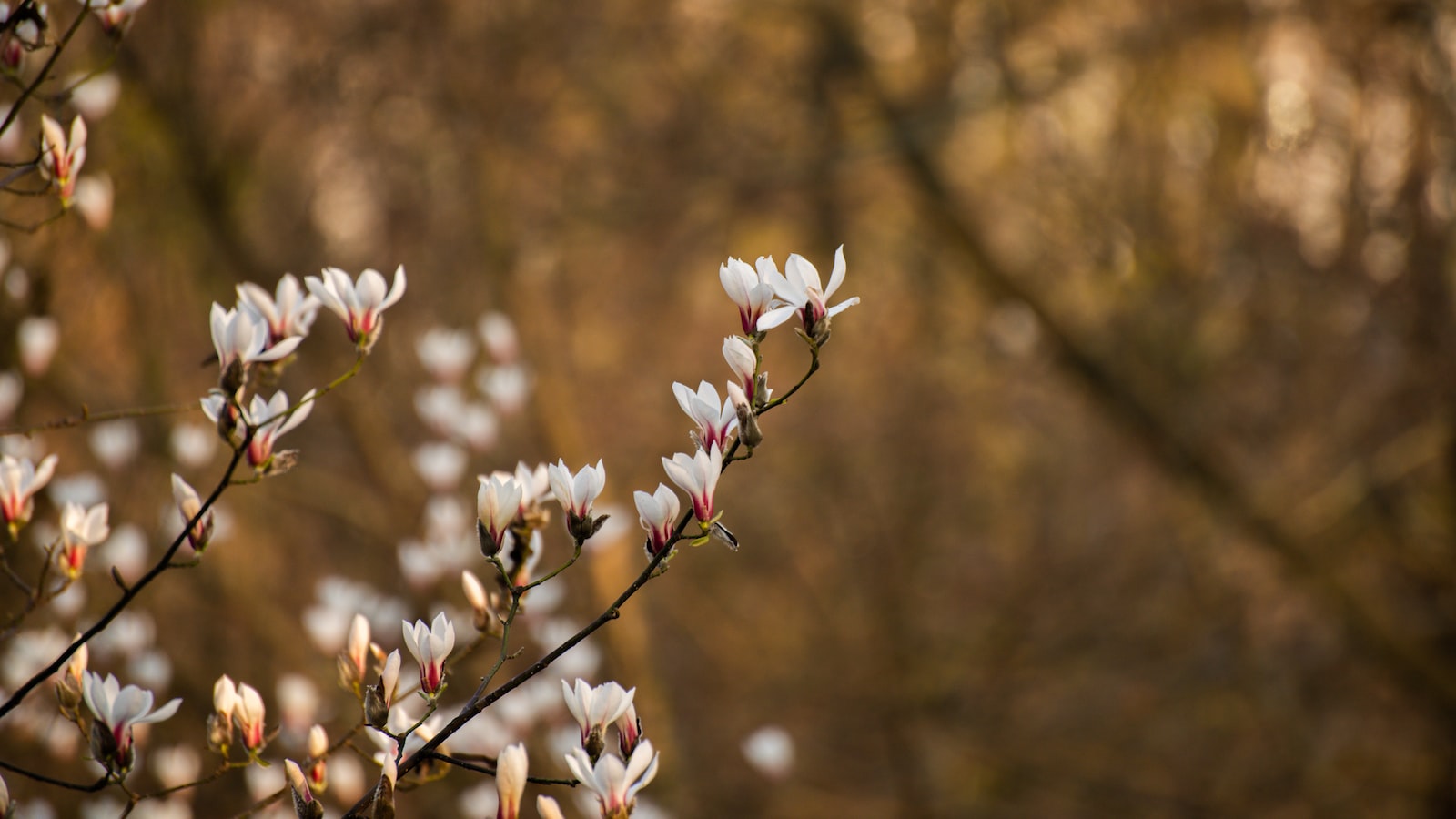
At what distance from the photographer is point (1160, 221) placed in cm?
447

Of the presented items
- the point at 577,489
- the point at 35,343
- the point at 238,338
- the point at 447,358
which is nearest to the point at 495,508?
the point at 577,489

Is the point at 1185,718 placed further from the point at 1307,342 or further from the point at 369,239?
the point at 369,239

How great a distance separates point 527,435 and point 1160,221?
120 inches

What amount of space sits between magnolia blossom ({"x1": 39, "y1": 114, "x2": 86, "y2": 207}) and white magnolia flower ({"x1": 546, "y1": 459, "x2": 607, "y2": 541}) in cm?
82

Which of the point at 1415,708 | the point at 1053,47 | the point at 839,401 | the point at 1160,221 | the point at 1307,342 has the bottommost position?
the point at 1415,708

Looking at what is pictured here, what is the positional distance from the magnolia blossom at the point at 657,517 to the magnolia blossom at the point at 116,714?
58cm

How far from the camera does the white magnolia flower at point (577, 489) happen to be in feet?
4.21

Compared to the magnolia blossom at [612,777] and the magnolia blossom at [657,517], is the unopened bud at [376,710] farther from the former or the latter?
the magnolia blossom at [657,517]

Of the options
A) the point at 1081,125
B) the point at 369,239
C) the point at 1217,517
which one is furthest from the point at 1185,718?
the point at 369,239

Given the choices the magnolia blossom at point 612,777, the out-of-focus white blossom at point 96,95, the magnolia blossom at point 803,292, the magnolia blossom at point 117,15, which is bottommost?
the magnolia blossom at point 612,777

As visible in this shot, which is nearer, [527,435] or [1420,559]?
[1420,559]

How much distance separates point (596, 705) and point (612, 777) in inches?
3.9

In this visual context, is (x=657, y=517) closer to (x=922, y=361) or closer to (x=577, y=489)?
(x=577, y=489)

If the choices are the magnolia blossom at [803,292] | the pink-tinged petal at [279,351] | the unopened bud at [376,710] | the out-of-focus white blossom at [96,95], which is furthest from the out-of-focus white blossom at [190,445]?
the magnolia blossom at [803,292]
